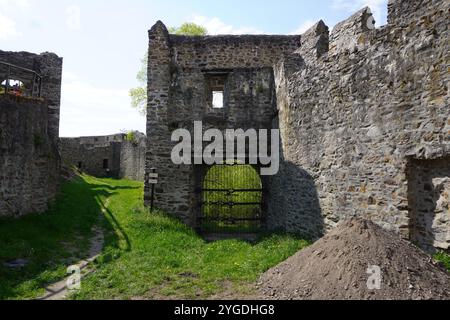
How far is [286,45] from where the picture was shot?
46.7 ft

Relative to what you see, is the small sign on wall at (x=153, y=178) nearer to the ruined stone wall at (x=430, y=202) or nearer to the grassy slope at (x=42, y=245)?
the grassy slope at (x=42, y=245)

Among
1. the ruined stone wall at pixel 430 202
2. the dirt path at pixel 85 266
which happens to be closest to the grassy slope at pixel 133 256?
the dirt path at pixel 85 266

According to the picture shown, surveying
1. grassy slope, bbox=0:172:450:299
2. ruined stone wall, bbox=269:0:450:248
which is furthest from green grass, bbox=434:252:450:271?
ruined stone wall, bbox=269:0:450:248

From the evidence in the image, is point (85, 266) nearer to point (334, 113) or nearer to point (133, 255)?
point (133, 255)

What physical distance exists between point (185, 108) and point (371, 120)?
7.14 meters

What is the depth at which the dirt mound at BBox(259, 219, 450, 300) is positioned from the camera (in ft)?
15.7

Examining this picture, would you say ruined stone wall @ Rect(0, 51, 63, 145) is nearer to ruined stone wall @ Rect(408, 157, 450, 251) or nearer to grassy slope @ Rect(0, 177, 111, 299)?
grassy slope @ Rect(0, 177, 111, 299)

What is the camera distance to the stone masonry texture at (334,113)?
5.64 meters

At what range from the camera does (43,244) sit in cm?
859

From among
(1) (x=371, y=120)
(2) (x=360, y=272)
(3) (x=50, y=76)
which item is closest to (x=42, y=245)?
(2) (x=360, y=272)

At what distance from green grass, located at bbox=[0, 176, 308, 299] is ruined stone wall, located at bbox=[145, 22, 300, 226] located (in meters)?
1.17

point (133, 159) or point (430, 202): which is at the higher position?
point (133, 159)

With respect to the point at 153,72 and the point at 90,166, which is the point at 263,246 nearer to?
the point at 153,72

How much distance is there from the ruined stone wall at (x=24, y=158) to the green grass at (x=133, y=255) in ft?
1.74
